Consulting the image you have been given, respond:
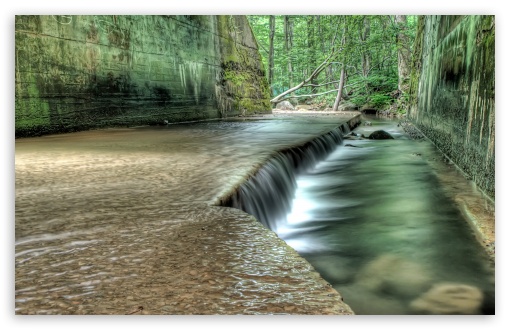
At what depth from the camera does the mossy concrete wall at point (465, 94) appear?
353cm

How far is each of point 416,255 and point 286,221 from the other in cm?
115

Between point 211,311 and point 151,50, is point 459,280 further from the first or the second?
point 151,50

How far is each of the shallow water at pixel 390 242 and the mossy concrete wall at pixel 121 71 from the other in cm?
376

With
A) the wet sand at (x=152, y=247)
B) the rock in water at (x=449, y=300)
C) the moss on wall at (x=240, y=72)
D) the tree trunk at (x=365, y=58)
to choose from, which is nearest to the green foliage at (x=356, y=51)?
the tree trunk at (x=365, y=58)

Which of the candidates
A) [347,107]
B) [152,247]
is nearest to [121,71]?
[152,247]

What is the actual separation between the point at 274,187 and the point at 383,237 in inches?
38.8

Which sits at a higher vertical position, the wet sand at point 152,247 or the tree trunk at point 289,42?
the tree trunk at point 289,42

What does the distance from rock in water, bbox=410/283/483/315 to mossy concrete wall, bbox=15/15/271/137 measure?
217 inches

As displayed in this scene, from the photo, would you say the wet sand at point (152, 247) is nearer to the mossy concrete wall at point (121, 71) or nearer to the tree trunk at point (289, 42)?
the mossy concrete wall at point (121, 71)

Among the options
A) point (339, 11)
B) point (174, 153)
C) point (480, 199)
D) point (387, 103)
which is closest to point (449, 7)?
point (339, 11)

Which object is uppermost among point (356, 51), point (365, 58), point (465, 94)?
point (365, 58)

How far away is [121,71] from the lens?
8.02 metres

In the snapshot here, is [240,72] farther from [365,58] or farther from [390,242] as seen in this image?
[390,242]

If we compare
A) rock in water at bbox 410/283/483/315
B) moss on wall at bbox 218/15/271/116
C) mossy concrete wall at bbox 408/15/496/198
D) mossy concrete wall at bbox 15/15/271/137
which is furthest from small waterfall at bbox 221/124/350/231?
moss on wall at bbox 218/15/271/116
